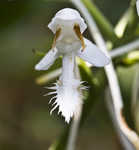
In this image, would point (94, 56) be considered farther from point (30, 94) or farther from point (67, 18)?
point (30, 94)

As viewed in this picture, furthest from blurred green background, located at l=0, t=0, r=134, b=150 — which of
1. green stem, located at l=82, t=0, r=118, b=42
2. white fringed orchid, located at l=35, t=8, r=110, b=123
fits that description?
white fringed orchid, located at l=35, t=8, r=110, b=123

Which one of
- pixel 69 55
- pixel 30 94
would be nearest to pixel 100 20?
pixel 69 55

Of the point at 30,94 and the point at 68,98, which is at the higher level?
the point at 30,94

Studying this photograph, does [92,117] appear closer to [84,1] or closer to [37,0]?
[37,0]

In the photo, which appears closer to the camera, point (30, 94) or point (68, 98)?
point (68, 98)

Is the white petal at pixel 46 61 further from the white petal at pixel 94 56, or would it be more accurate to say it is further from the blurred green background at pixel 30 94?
the blurred green background at pixel 30 94

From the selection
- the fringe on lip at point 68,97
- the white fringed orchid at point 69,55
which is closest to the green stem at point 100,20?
the white fringed orchid at point 69,55
